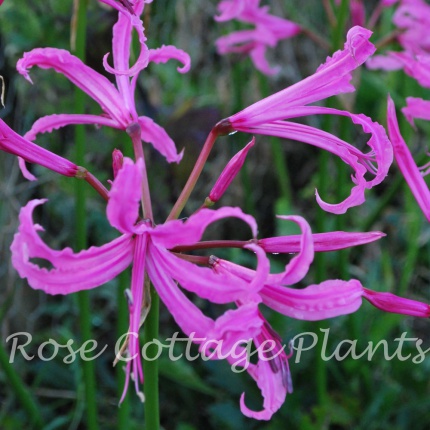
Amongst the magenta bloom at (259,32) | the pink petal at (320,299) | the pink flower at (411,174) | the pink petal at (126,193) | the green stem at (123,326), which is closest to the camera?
the pink petal at (126,193)

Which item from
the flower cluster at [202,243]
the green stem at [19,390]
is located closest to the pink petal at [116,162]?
the flower cluster at [202,243]

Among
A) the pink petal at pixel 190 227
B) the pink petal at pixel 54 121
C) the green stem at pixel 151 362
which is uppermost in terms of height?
the pink petal at pixel 54 121

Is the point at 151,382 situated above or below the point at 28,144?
below

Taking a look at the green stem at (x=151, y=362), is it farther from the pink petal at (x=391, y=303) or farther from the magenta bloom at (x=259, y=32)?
the magenta bloom at (x=259, y=32)

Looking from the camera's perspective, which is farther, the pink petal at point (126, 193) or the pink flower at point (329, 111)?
the pink flower at point (329, 111)

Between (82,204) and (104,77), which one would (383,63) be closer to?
(82,204)

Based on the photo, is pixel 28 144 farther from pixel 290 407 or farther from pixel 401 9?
pixel 401 9

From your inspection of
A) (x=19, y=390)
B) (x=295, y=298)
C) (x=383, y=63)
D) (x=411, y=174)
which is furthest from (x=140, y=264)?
(x=383, y=63)

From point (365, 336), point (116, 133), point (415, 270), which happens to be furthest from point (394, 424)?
point (116, 133)
